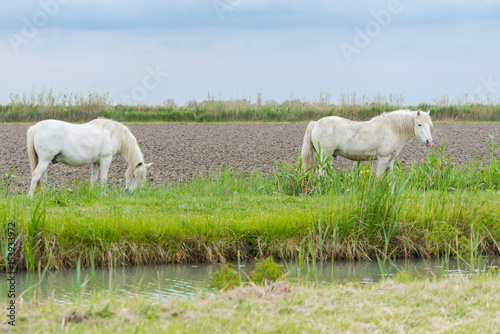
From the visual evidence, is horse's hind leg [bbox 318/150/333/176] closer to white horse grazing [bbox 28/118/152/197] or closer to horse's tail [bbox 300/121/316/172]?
horse's tail [bbox 300/121/316/172]

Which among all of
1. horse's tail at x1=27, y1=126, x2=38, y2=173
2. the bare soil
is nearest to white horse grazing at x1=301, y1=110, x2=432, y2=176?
the bare soil

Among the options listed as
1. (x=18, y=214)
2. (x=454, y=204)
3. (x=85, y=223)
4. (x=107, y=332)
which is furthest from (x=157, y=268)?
(x=454, y=204)

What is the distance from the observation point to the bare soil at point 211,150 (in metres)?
13.6

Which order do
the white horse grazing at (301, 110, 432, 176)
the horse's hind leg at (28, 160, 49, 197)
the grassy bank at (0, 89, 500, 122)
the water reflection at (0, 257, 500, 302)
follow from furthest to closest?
the grassy bank at (0, 89, 500, 122) < the white horse grazing at (301, 110, 432, 176) < the horse's hind leg at (28, 160, 49, 197) < the water reflection at (0, 257, 500, 302)

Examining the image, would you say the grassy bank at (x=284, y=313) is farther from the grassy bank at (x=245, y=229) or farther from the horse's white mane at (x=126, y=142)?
the horse's white mane at (x=126, y=142)

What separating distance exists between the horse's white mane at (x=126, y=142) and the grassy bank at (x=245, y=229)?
1703 mm

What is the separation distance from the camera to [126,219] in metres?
6.99

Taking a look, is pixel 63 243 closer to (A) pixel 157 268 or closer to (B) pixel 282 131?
(A) pixel 157 268

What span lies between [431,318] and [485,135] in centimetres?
1995

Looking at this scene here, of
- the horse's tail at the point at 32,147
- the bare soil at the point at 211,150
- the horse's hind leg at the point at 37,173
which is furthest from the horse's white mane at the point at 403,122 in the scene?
the horse's tail at the point at 32,147

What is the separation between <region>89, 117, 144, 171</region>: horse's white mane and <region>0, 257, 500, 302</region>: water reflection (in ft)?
13.2

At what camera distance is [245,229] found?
703cm

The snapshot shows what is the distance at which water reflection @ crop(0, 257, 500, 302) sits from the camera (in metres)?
5.38

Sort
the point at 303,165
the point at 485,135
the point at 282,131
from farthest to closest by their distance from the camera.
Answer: the point at 282,131
the point at 485,135
the point at 303,165
